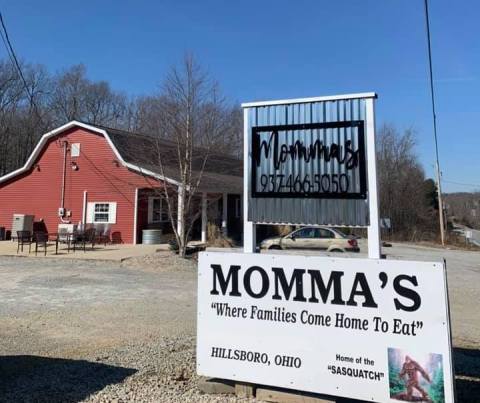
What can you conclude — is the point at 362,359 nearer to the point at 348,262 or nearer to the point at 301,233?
the point at 348,262

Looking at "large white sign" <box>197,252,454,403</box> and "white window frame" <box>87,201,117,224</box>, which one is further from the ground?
"white window frame" <box>87,201,117,224</box>

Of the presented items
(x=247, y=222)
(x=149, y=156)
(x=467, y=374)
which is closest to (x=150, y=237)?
(x=149, y=156)

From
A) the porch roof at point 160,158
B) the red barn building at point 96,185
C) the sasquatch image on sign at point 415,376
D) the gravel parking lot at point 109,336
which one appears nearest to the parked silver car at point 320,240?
the gravel parking lot at point 109,336

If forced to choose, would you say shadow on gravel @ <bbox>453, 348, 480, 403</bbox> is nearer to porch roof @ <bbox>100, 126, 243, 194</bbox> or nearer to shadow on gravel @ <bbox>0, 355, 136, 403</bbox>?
shadow on gravel @ <bbox>0, 355, 136, 403</bbox>

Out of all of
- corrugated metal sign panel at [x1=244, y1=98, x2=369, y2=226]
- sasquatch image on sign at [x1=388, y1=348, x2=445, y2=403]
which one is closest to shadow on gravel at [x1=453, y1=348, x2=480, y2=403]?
sasquatch image on sign at [x1=388, y1=348, x2=445, y2=403]

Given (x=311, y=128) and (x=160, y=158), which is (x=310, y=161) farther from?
(x=160, y=158)

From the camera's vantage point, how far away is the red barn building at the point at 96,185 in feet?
76.9

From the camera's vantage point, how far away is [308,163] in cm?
449

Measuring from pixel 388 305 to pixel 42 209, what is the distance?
25.8 meters

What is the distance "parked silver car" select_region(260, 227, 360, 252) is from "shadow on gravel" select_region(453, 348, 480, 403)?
11343mm

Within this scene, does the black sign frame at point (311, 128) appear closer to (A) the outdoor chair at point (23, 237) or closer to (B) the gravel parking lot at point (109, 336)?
(B) the gravel parking lot at point (109, 336)

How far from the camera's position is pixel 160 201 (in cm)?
2469

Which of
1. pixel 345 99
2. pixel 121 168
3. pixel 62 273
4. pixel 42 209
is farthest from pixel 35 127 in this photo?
pixel 345 99

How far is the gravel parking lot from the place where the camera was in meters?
4.47
